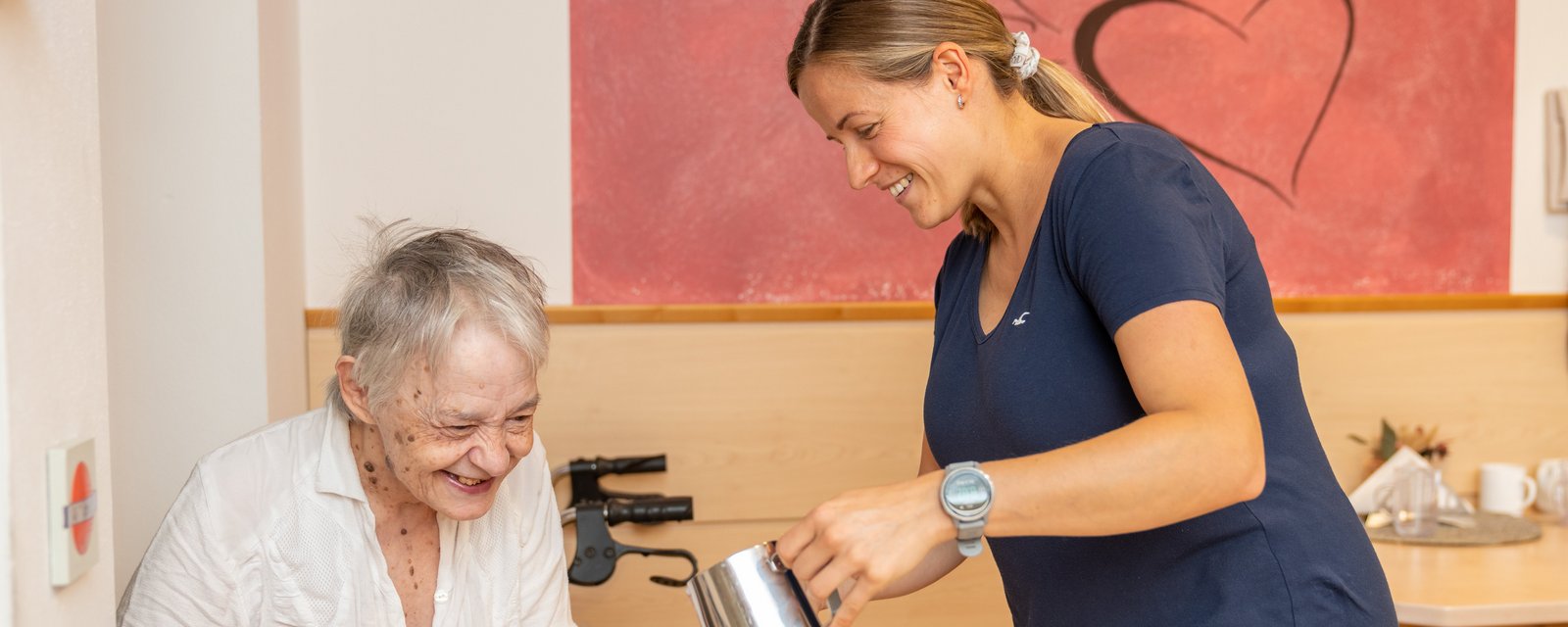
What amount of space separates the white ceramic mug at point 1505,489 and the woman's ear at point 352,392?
2322 mm

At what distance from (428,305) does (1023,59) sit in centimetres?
69

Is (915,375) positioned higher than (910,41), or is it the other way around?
(910,41)

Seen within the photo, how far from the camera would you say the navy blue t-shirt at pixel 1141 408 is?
1.10m

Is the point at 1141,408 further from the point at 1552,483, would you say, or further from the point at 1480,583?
the point at 1552,483

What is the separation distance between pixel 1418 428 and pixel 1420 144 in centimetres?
60

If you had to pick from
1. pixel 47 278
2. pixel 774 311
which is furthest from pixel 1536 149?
pixel 47 278

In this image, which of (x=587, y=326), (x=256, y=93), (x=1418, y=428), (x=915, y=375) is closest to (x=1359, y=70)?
(x=1418, y=428)

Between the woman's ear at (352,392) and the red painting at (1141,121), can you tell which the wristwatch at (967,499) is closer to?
the woman's ear at (352,392)

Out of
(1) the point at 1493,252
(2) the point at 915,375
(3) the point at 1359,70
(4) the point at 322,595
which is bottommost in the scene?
(4) the point at 322,595

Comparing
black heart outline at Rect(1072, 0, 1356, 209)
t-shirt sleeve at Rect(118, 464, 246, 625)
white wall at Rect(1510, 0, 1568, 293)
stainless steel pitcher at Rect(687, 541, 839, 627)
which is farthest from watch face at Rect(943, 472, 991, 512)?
white wall at Rect(1510, 0, 1568, 293)

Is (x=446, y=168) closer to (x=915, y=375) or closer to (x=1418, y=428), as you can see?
(x=915, y=375)

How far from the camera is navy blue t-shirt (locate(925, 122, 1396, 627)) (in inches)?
43.3

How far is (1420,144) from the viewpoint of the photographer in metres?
2.75

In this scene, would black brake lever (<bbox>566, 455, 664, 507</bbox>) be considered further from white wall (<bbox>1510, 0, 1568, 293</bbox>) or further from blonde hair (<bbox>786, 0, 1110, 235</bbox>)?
white wall (<bbox>1510, 0, 1568, 293</bbox>)
